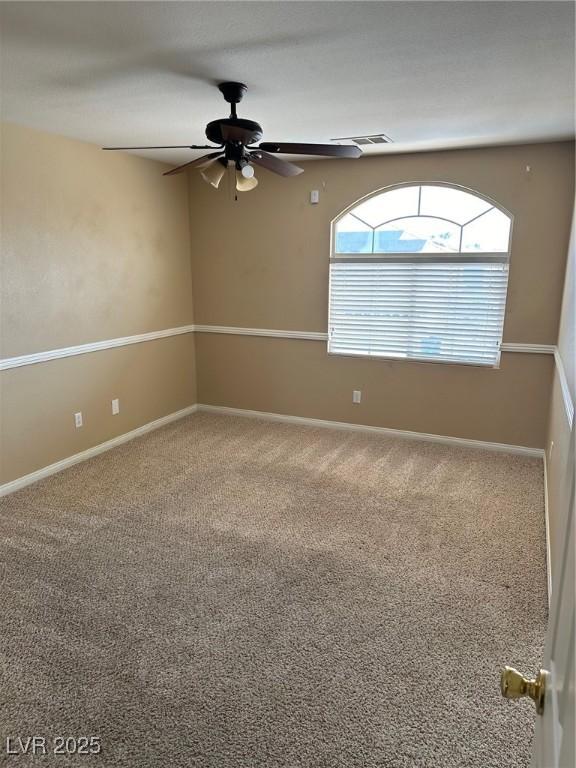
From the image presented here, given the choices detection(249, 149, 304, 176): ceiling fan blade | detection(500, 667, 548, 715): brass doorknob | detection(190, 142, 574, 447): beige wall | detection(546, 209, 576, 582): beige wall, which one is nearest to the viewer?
detection(500, 667, 548, 715): brass doorknob

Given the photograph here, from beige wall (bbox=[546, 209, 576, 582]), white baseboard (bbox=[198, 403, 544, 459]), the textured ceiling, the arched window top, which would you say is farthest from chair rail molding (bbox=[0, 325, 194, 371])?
beige wall (bbox=[546, 209, 576, 582])

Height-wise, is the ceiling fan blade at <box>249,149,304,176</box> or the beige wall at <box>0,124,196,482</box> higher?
the ceiling fan blade at <box>249,149,304,176</box>

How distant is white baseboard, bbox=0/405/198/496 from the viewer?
364 cm

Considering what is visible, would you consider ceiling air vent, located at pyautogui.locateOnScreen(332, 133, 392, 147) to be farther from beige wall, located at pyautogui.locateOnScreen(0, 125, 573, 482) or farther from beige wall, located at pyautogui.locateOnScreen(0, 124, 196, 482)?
beige wall, located at pyautogui.locateOnScreen(0, 124, 196, 482)

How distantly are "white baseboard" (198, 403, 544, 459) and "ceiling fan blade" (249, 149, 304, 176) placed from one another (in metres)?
2.71

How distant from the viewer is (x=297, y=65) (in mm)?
2285

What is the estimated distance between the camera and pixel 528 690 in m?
0.93

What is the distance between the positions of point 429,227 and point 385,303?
0.75 m

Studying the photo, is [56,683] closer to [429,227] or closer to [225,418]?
[225,418]

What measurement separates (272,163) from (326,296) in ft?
6.91

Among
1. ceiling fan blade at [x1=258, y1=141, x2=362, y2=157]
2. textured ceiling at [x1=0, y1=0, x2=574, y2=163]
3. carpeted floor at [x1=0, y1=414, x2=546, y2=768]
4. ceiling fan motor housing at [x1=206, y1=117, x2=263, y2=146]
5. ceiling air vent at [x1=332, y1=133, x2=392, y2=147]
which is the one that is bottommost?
carpeted floor at [x1=0, y1=414, x2=546, y2=768]

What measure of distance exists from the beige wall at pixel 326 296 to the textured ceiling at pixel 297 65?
584 millimetres

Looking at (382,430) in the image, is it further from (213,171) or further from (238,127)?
(238,127)

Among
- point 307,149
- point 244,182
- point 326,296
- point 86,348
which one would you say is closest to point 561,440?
point 307,149
